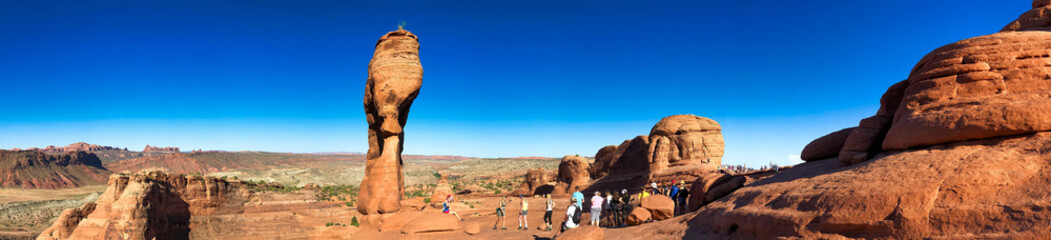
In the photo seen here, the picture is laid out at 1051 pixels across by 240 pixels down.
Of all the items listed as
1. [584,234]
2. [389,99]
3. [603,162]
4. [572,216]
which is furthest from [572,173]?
[584,234]

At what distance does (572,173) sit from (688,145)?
14.8 m

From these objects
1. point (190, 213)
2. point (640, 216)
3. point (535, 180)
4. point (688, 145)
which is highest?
point (688, 145)

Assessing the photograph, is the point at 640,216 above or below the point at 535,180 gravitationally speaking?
above

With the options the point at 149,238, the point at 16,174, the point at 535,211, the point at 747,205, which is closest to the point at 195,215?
the point at 149,238

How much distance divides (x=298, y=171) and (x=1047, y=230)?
4352 inches

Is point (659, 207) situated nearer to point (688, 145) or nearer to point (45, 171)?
point (688, 145)

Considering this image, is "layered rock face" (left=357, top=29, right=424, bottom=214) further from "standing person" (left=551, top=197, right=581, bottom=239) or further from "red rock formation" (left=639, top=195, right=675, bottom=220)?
"red rock formation" (left=639, top=195, right=675, bottom=220)

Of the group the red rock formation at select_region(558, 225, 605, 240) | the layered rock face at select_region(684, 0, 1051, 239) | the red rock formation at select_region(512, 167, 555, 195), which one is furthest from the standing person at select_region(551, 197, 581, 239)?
the red rock formation at select_region(512, 167, 555, 195)

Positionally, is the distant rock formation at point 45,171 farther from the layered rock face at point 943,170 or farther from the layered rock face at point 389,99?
the layered rock face at point 943,170

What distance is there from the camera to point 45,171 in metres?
87.4

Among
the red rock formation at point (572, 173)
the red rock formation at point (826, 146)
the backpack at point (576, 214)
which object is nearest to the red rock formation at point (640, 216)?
the backpack at point (576, 214)

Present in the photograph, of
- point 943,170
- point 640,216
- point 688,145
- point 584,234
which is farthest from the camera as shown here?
point 688,145

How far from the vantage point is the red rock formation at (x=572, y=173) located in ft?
142

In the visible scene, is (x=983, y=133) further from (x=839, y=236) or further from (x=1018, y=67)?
(x=839, y=236)
